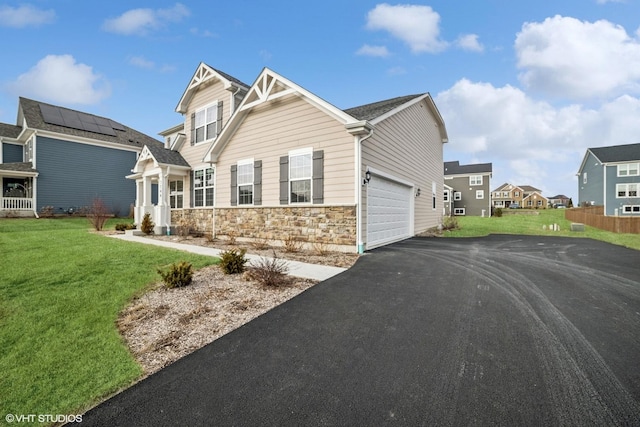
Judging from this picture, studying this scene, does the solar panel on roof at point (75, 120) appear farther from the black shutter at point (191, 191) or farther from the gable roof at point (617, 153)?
the gable roof at point (617, 153)

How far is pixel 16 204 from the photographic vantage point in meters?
18.5

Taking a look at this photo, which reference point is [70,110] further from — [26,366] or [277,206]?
[26,366]

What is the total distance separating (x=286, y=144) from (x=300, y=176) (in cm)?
141

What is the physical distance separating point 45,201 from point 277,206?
19.8m

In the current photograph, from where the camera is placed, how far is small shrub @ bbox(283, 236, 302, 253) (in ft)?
28.4

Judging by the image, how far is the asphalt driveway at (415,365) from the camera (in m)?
2.06

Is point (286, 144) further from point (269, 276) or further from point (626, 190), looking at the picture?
point (626, 190)

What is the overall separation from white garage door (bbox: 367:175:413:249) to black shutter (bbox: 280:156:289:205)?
3.03 meters

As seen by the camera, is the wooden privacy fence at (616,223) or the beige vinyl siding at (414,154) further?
the wooden privacy fence at (616,223)

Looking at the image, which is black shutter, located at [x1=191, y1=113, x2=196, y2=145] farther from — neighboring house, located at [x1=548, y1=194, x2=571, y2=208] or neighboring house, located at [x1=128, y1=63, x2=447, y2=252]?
neighboring house, located at [x1=548, y1=194, x2=571, y2=208]

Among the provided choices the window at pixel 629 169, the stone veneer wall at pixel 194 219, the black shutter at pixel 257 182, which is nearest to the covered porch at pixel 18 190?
the stone veneer wall at pixel 194 219

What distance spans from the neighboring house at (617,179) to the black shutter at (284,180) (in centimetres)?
3708

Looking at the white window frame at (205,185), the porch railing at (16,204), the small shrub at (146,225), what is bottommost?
the small shrub at (146,225)

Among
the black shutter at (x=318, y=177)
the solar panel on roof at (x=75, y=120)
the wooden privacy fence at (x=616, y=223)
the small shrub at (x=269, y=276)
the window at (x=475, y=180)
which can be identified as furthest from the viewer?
the window at (x=475, y=180)
